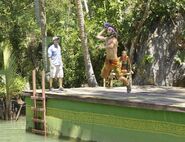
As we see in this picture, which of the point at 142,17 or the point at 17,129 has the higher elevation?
the point at 142,17

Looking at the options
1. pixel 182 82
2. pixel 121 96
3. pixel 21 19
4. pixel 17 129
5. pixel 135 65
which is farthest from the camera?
pixel 21 19

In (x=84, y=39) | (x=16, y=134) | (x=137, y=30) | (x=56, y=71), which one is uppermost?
(x=137, y=30)

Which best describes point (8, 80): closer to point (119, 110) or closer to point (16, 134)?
point (16, 134)

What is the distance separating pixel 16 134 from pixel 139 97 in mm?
4475

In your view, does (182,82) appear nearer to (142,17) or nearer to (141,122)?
(142,17)

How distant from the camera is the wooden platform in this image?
1040cm

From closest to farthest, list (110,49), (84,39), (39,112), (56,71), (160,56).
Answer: (110,49)
(56,71)
(39,112)
(84,39)
(160,56)

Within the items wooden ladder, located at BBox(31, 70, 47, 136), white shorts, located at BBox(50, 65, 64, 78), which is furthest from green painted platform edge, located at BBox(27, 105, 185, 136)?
white shorts, located at BBox(50, 65, 64, 78)

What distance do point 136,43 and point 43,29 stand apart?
3.64m

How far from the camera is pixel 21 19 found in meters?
21.5

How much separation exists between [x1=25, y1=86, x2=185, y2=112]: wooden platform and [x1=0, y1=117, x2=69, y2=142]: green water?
3.77 ft

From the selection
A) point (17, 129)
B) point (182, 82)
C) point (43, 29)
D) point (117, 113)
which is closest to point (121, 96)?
point (117, 113)

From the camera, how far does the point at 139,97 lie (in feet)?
39.2

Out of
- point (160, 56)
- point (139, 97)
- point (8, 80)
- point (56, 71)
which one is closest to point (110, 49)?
point (139, 97)
